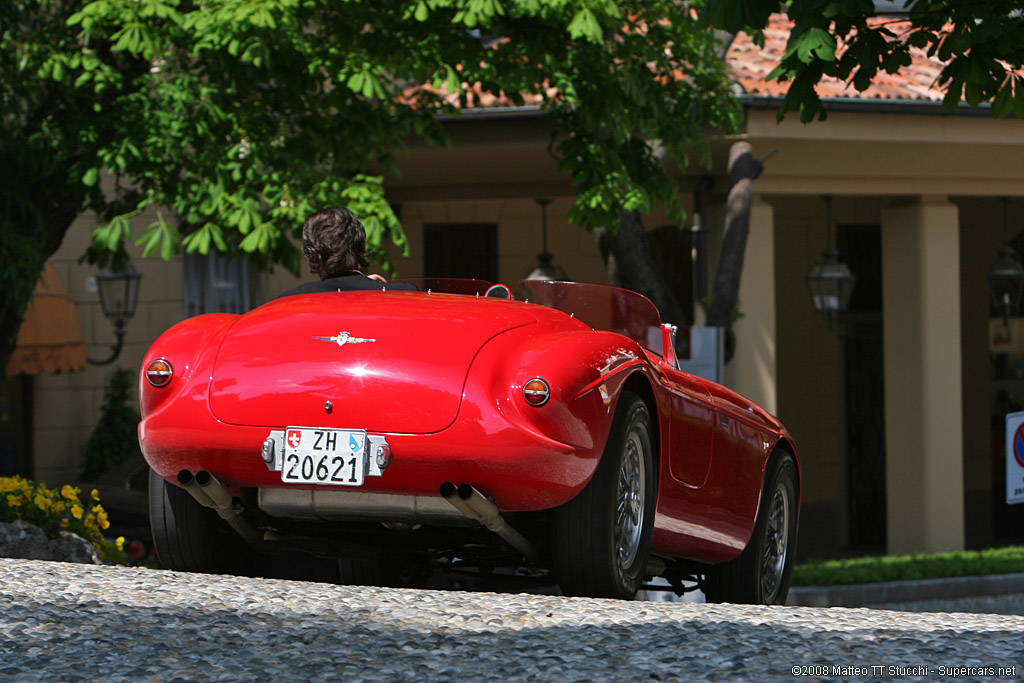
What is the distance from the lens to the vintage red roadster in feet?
15.4

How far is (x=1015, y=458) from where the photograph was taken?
9.33m

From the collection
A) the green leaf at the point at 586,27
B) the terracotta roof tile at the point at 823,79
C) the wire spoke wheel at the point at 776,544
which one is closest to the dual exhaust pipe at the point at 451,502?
the wire spoke wheel at the point at 776,544

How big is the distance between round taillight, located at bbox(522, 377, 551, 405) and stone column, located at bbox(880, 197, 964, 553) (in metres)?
14.4

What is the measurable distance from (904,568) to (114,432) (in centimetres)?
919

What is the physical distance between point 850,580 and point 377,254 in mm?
6591

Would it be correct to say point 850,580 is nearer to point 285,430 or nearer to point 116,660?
point 285,430

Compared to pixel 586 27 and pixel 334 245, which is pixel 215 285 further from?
pixel 334 245

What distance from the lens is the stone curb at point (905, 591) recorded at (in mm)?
13703

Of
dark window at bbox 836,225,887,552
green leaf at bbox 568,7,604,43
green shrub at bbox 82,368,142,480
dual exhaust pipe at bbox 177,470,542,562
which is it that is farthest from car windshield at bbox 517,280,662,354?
dark window at bbox 836,225,887,552

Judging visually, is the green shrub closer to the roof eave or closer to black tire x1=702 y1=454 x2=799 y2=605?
the roof eave

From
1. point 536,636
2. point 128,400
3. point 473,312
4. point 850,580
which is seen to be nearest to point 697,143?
point 850,580

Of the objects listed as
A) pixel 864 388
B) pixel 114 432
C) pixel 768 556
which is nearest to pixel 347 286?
pixel 768 556

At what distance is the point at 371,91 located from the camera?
9.47 meters

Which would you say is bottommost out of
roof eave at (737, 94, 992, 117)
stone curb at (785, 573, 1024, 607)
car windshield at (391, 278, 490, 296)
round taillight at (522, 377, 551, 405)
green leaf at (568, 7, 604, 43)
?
stone curb at (785, 573, 1024, 607)
